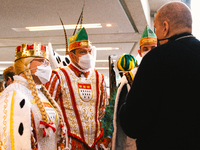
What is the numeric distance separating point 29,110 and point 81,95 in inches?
35.6

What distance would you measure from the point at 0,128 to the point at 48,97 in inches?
23.5

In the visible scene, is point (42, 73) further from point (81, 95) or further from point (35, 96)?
point (81, 95)

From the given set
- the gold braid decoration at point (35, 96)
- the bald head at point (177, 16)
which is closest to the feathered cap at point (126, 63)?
the gold braid decoration at point (35, 96)

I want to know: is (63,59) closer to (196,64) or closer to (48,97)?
(48,97)

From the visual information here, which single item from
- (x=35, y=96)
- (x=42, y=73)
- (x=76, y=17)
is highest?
(x=76, y=17)

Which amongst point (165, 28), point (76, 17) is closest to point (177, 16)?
point (165, 28)

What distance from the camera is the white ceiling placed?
4750 mm

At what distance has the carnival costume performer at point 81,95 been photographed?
7.00 feet

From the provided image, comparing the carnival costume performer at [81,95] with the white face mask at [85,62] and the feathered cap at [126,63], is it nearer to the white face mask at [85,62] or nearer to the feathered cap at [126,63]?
the white face mask at [85,62]

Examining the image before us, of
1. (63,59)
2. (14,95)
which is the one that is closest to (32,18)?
(63,59)

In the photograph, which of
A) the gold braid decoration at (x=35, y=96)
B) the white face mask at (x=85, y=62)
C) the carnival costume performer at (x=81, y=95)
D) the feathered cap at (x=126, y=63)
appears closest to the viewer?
the gold braid decoration at (x=35, y=96)

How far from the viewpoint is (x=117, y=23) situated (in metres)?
6.15

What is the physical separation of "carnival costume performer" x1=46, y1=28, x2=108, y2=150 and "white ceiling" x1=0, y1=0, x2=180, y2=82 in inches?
99.5

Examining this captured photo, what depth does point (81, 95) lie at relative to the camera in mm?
2238
